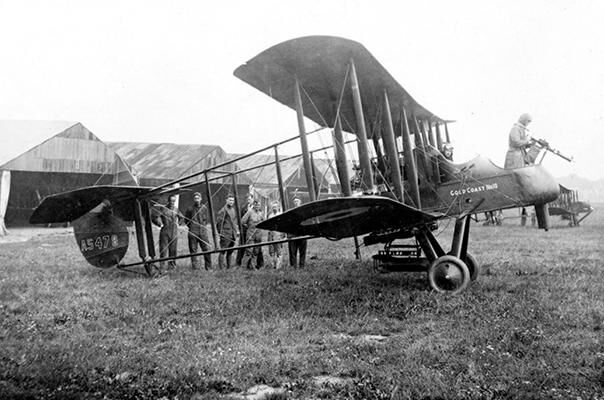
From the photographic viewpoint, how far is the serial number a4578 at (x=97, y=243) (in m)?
8.23

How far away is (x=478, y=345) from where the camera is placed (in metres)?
3.98

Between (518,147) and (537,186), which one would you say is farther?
(518,147)

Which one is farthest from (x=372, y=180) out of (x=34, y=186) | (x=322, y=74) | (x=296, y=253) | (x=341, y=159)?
(x=34, y=186)

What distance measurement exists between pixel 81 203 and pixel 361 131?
5.32 meters

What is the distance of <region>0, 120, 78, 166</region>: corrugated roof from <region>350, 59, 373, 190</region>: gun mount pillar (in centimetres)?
2327

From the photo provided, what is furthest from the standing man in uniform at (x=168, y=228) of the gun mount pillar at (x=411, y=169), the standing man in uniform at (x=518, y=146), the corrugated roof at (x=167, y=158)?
the corrugated roof at (x=167, y=158)

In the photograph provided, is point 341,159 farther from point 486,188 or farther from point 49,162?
point 49,162

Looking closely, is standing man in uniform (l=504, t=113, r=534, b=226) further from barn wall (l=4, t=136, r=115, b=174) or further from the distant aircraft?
barn wall (l=4, t=136, r=115, b=174)

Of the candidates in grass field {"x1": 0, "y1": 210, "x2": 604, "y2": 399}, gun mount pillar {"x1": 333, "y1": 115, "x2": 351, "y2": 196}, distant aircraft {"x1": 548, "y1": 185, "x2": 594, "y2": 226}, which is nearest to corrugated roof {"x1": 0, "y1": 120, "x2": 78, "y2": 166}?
grass field {"x1": 0, "y1": 210, "x2": 604, "y2": 399}

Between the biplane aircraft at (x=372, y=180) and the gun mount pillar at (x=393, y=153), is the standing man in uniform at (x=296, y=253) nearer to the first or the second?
the biplane aircraft at (x=372, y=180)

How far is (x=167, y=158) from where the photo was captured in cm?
3319

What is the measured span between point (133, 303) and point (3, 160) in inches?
850

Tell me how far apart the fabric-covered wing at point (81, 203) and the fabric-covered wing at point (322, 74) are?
12.0ft

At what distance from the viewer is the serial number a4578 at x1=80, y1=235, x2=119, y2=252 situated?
823 centimetres
